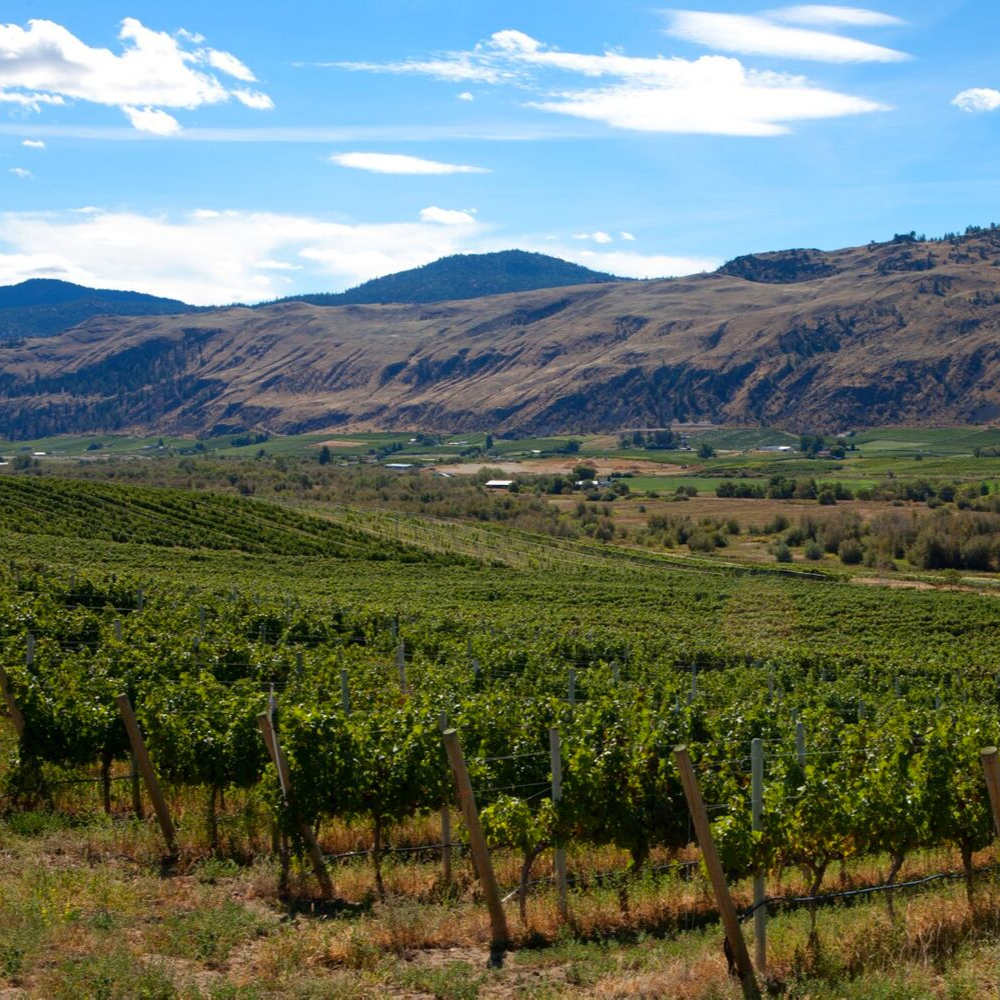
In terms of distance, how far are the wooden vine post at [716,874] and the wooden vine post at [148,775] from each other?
634 centimetres

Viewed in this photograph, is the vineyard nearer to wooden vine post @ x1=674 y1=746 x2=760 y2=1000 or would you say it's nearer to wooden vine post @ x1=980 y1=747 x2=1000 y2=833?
wooden vine post @ x1=674 y1=746 x2=760 y2=1000

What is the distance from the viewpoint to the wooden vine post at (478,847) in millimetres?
9930

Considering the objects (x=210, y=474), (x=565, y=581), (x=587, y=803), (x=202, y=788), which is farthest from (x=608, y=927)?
(x=210, y=474)

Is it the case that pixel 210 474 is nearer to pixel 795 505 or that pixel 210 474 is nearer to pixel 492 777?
pixel 795 505

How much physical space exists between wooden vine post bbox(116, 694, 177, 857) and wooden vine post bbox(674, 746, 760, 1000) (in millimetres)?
6344

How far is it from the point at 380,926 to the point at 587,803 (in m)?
2.74

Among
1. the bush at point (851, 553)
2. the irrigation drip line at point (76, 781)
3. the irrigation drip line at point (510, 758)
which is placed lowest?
the bush at point (851, 553)

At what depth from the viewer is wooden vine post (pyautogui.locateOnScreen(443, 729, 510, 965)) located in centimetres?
993

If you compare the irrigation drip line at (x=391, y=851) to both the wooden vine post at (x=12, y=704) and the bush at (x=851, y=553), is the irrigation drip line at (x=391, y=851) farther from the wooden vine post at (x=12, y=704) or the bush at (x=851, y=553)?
the bush at (x=851, y=553)

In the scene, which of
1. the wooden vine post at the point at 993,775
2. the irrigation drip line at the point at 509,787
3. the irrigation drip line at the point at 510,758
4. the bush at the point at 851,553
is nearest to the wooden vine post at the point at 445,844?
the irrigation drip line at the point at 509,787

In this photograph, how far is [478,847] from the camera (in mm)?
9992

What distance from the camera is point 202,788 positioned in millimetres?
14531

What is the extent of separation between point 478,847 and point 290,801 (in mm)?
2542

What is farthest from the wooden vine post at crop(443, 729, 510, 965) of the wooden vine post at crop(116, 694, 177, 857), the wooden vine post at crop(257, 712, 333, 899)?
the wooden vine post at crop(116, 694, 177, 857)
